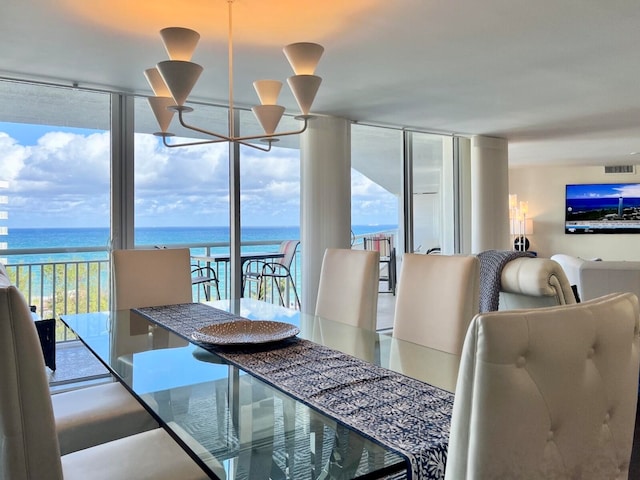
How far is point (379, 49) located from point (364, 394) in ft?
7.26

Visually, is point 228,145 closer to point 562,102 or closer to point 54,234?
point 54,234

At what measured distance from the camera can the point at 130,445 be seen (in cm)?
156

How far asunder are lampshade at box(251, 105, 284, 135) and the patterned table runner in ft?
3.42

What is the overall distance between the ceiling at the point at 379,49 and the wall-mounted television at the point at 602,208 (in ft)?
15.7

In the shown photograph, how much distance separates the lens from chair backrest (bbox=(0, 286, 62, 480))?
3.48ft

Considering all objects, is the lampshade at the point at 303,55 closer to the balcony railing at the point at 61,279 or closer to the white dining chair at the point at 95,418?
the white dining chair at the point at 95,418

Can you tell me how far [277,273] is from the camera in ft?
19.1

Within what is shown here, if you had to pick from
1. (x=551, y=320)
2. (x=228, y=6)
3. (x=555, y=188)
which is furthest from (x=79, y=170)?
(x=555, y=188)

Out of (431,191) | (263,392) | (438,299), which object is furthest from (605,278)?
(431,191)

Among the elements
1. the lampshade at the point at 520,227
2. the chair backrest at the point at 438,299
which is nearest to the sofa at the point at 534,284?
the chair backrest at the point at 438,299

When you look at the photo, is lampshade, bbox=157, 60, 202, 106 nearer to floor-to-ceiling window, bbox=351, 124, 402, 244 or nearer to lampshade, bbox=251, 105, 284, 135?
lampshade, bbox=251, 105, 284, 135

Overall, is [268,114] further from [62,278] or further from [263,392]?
[62,278]

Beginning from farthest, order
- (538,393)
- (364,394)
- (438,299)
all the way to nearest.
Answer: (438,299)
(364,394)
(538,393)

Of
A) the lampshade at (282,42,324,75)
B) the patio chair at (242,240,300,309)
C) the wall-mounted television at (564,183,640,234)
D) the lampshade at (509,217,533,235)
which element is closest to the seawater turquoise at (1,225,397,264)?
the patio chair at (242,240,300,309)
